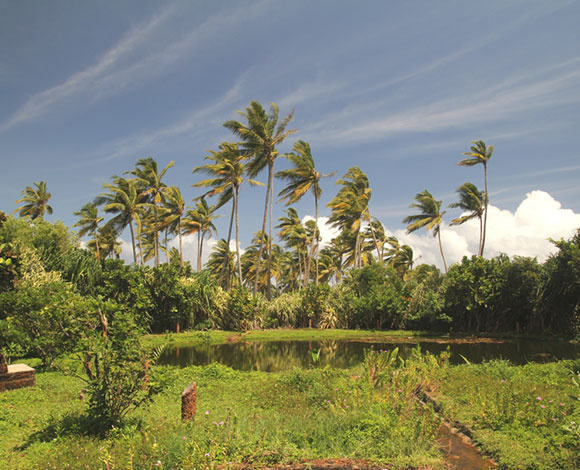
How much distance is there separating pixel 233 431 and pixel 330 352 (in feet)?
46.0

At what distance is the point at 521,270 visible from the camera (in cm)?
2516

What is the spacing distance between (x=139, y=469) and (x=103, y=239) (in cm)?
5158

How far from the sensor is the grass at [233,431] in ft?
18.5

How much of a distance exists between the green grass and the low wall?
1026cm

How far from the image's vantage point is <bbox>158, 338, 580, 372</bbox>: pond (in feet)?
52.8

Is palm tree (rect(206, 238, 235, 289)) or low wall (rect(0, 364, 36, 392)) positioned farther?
palm tree (rect(206, 238, 235, 289))

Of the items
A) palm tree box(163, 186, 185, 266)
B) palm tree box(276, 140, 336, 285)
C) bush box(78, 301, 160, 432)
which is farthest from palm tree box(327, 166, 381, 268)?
bush box(78, 301, 160, 432)

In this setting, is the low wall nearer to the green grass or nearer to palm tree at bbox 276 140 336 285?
the green grass

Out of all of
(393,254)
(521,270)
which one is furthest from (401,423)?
(393,254)

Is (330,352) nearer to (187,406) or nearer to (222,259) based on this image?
(187,406)

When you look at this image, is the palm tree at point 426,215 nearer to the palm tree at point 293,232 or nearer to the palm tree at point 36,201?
the palm tree at point 293,232

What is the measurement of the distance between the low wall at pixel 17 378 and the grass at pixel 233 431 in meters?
0.41

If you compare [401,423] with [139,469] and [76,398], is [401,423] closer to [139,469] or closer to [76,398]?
[139,469]

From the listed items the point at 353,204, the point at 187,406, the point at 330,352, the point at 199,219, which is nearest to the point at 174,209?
the point at 199,219
